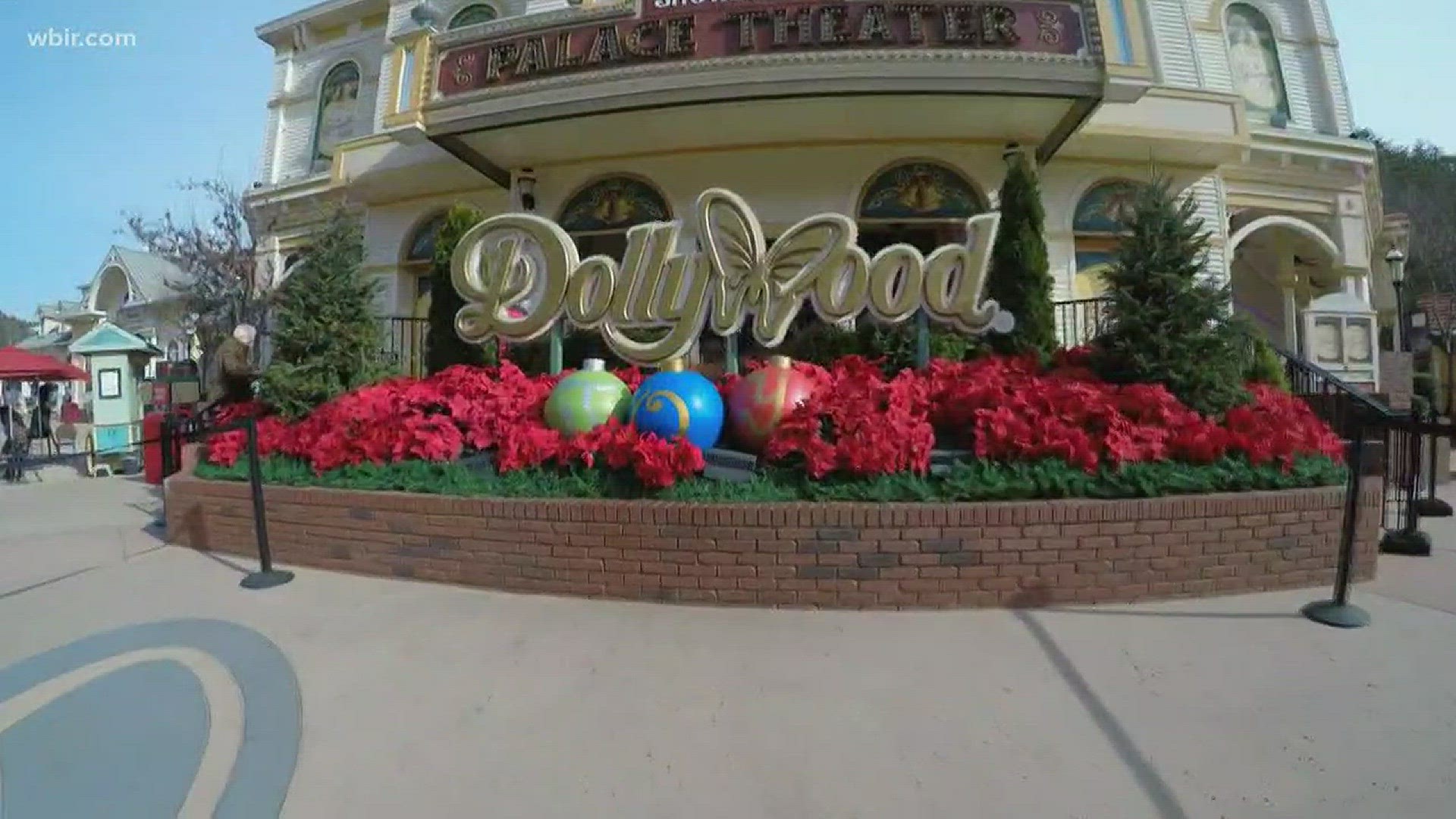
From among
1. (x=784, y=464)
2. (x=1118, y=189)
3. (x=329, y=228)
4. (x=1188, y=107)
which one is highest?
(x=1188, y=107)

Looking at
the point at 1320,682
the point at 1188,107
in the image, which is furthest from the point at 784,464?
the point at 1188,107

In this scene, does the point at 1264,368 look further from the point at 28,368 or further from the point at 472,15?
the point at 28,368

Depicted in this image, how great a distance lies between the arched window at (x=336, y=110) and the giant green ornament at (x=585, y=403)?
13.0 m

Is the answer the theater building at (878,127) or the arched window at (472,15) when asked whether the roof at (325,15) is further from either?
the arched window at (472,15)

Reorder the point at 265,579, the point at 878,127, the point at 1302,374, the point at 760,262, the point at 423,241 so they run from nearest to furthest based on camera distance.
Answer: the point at 265,579 → the point at 760,262 → the point at 1302,374 → the point at 878,127 → the point at 423,241

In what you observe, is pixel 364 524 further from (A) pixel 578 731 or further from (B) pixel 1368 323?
(B) pixel 1368 323

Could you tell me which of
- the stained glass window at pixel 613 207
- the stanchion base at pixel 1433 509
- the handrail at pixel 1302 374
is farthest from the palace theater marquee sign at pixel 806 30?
the stanchion base at pixel 1433 509

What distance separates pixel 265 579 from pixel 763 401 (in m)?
3.63

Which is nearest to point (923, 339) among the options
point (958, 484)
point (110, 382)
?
point (958, 484)

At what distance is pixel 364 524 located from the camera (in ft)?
16.0

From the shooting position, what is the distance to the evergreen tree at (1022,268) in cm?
780

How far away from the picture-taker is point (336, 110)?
15320mm

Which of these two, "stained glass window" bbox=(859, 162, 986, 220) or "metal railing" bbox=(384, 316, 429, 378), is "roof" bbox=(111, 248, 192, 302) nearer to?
"metal railing" bbox=(384, 316, 429, 378)

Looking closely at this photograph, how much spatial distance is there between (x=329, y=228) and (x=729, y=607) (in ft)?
19.1
